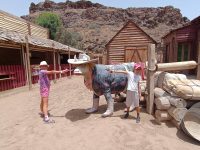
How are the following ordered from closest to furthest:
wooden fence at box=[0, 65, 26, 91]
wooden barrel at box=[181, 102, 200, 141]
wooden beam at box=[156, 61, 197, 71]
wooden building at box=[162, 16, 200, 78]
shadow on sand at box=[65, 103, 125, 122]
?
wooden barrel at box=[181, 102, 200, 141] < shadow on sand at box=[65, 103, 125, 122] < wooden beam at box=[156, 61, 197, 71] < wooden fence at box=[0, 65, 26, 91] < wooden building at box=[162, 16, 200, 78]

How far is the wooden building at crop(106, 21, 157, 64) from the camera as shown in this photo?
17391mm

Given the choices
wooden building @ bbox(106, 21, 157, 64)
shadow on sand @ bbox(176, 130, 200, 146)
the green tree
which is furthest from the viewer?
the green tree

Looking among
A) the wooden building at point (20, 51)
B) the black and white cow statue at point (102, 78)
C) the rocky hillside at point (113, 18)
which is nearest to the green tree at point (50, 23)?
the rocky hillside at point (113, 18)

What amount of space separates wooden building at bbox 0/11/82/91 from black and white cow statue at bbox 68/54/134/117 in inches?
231

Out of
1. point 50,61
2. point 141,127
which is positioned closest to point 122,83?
point 141,127

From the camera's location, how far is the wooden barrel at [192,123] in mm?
4742

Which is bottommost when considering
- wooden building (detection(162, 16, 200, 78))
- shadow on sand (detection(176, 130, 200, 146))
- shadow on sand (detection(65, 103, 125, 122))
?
shadow on sand (detection(176, 130, 200, 146))

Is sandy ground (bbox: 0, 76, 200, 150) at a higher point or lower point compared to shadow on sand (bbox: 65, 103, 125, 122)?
lower

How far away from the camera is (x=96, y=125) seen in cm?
513

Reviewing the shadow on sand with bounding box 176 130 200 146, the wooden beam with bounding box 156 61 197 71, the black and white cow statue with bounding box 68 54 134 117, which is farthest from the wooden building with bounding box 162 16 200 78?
the shadow on sand with bounding box 176 130 200 146

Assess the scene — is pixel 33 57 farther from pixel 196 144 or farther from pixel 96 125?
pixel 196 144

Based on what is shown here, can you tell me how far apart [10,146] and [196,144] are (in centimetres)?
388

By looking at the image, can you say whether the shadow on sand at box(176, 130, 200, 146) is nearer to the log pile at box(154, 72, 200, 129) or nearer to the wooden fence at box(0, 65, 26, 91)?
the log pile at box(154, 72, 200, 129)

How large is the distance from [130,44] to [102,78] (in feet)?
40.8
